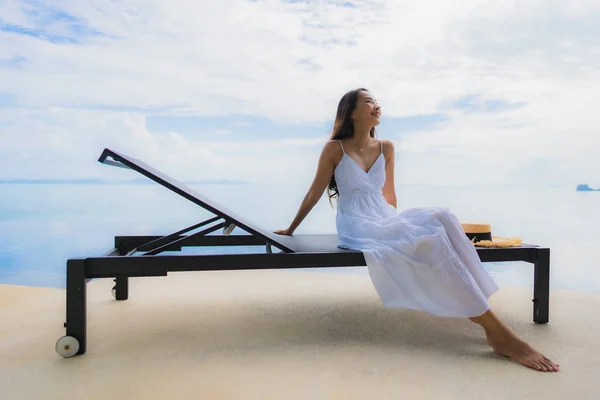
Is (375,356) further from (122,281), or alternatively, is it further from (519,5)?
(519,5)

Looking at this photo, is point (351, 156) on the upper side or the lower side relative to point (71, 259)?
upper

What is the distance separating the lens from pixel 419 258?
2.40 metres

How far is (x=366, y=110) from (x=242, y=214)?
292 centimetres

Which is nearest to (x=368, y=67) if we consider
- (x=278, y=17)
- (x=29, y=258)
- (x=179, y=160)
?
(x=278, y=17)

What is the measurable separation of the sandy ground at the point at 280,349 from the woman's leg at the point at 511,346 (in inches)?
1.9

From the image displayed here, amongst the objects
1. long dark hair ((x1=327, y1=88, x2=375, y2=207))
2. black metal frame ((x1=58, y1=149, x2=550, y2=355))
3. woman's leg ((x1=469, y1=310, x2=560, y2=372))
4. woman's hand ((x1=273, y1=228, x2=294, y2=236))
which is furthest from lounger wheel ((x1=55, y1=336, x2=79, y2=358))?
woman's leg ((x1=469, y1=310, x2=560, y2=372))

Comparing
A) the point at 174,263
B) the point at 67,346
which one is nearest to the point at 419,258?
the point at 174,263

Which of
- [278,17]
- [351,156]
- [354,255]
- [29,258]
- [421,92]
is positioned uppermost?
[278,17]

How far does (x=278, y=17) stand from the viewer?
827 centimetres

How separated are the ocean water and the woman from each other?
310 millimetres

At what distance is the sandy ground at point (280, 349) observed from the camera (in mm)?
1897

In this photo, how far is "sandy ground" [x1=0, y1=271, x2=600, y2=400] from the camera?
1897mm

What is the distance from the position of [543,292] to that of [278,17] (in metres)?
6.60

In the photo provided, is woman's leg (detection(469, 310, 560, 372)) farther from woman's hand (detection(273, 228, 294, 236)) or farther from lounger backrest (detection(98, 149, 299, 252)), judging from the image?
woman's hand (detection(273, 228, 294, 236))
